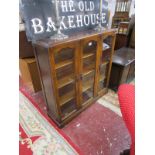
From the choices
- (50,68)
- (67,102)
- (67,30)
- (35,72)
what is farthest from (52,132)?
(67,30)

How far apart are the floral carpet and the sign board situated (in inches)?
45.1

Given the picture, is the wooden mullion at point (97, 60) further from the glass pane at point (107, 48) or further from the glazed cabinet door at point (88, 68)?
the glass pane at point (107, 48)

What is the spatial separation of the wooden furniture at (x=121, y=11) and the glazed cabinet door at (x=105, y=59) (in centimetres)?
139

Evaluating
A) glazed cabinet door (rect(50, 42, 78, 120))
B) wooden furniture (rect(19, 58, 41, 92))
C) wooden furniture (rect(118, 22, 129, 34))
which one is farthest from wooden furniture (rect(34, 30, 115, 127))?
wooden furniture (rect(118, 22, 129, 34))

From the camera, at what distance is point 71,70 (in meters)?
1.45

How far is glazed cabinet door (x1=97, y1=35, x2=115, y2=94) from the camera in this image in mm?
1735

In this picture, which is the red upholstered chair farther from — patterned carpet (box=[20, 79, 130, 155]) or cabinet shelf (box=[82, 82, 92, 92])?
cabinet shelf (box=[82, 82, 92, 92])

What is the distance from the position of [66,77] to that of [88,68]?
1.19 ft

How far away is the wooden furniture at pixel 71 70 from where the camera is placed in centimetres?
120

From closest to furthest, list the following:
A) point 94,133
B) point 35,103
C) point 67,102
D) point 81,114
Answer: point 94,133 → point 67,102 → point 81,114 → point 35,103

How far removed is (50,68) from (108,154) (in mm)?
1140

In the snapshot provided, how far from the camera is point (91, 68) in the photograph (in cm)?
169
